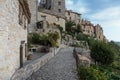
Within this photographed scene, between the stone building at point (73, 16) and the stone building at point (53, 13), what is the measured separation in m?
11.5

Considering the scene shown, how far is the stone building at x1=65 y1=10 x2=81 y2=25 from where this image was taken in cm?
8088

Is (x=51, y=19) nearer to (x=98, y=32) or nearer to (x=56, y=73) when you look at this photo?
(x=98, y=32)

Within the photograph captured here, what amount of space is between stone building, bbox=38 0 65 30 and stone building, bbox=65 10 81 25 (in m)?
11.5

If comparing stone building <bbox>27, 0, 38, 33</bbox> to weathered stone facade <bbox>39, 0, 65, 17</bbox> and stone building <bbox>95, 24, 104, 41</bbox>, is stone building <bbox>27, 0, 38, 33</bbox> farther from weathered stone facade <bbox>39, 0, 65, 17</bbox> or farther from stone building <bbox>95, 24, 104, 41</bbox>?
stone building <bbox>95, 24, 104, 41</bbox>

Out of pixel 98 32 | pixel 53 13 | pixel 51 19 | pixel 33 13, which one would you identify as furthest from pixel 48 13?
pixel 98 32

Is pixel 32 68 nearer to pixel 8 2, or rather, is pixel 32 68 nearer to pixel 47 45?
pixel 8 2

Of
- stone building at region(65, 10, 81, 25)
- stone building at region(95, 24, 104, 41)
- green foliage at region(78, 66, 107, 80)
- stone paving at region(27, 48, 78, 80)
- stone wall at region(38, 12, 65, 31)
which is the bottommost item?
stone paving at region(27, 48, 78, 80)

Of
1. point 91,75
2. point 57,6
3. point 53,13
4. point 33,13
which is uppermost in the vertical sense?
point 57,6

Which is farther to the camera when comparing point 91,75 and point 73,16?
point 73,16

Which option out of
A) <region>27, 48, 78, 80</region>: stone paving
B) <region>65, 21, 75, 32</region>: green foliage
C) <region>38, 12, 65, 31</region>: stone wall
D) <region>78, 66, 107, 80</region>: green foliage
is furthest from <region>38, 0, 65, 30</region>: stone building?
<region>78, 66, 107, 80</region>: green foliage

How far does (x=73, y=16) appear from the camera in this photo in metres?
83.2

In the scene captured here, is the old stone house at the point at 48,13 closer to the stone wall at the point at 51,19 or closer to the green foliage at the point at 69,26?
the stone wall at the point at 51,19

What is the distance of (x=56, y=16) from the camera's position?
62.2 meters

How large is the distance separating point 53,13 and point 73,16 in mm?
22208
